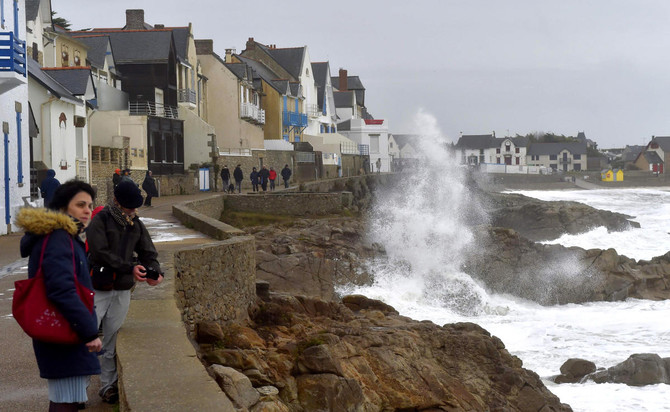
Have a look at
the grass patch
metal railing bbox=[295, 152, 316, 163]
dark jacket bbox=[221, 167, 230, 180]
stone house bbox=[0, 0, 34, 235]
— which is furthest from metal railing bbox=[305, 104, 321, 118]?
stone house bbox=[0, 0, 34, 235]

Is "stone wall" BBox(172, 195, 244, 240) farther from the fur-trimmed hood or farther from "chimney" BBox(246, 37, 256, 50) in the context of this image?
"chimney" BBox(246, 37, 256, 50)

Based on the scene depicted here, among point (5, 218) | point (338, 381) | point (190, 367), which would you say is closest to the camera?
point (190, 367)

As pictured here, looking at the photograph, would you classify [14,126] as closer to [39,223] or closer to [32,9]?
[32,9]

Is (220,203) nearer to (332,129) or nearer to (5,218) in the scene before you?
(5,218)

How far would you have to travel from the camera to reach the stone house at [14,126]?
16.9 meters

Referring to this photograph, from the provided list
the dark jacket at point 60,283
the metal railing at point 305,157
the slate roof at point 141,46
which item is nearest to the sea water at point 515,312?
the dark jacket at point 60,283

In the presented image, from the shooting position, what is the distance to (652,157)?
11900 cm

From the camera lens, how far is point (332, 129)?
7250 centimetres

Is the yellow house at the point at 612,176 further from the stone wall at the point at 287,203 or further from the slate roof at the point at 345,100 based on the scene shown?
the stone wall at the point at 287,203

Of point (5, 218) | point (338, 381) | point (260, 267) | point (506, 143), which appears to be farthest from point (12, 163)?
point (506, 143)

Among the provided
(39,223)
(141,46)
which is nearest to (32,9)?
(141,46)

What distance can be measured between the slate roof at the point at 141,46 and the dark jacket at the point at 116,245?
32.1 meters

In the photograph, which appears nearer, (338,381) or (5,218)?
(338,381)

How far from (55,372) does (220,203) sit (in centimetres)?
2382
